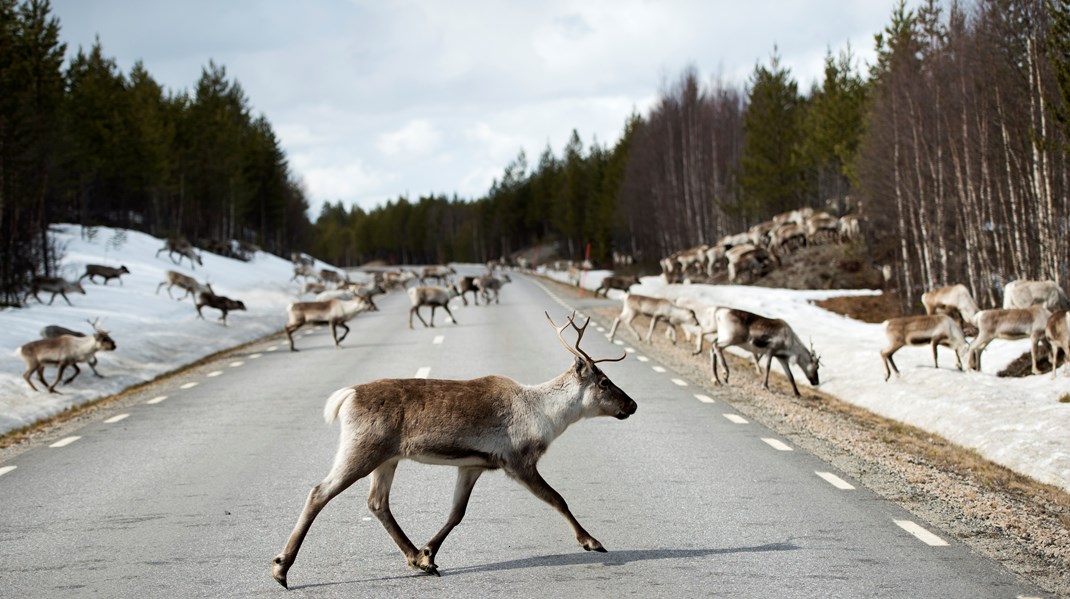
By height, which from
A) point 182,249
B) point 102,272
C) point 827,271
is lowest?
point 827,271

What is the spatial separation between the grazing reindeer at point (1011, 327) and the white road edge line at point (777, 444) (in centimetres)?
663

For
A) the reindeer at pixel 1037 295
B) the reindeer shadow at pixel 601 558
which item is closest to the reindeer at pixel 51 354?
the reindeer shadow at pixel 601 558

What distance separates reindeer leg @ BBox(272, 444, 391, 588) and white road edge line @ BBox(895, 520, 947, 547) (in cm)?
366

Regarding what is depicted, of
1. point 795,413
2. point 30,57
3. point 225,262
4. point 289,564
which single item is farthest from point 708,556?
point 225,262

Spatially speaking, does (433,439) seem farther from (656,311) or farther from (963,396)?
(656,311)

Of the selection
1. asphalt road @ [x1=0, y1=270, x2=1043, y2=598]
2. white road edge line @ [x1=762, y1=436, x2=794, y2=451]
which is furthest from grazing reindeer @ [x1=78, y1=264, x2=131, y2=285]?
white road edge line @ [x1=762, y1=436, x2=794, y2=451]

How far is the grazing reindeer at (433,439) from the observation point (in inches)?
220

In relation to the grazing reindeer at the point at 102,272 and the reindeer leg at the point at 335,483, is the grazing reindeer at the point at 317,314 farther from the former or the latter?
the reindeer leg at the point at 335,483

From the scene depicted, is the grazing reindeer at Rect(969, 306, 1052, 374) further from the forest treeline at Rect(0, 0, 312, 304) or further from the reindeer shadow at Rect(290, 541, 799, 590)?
the forest treeline at Rect(0, 0, 312, 304)

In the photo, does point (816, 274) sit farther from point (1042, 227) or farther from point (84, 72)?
point (84, 72)

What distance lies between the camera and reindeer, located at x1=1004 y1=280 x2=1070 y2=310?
18.0 m

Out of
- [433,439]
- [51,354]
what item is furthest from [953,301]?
[51,354]

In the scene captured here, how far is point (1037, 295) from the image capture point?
18.1 meters

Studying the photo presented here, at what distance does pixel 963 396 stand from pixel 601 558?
26.3ft
